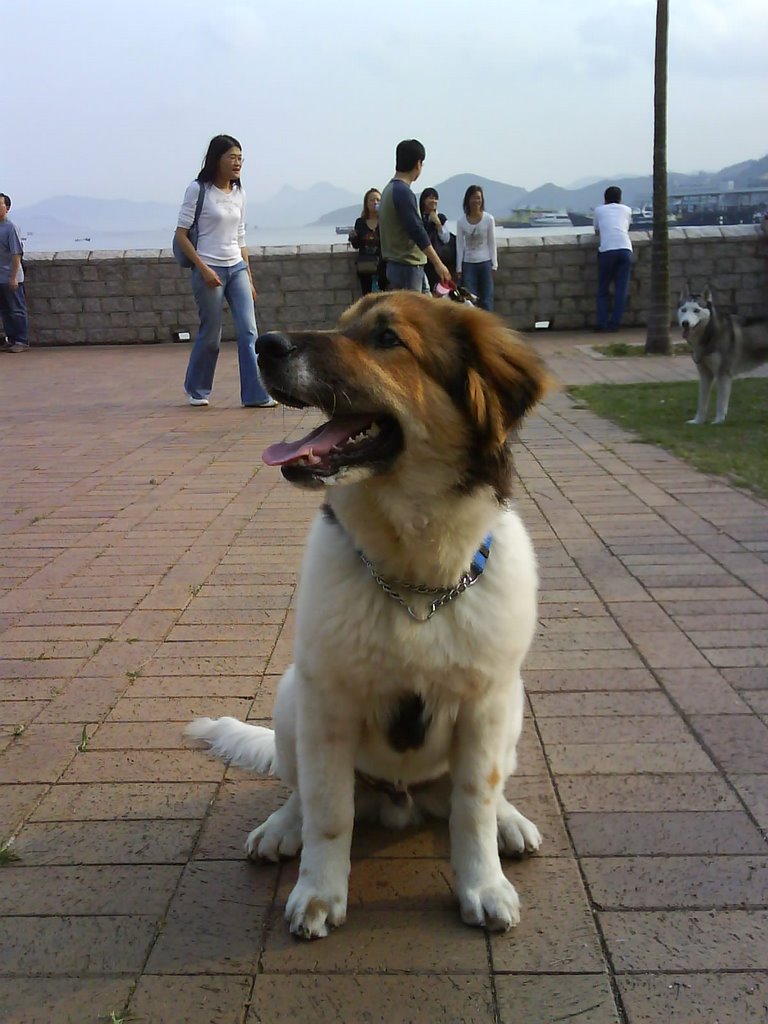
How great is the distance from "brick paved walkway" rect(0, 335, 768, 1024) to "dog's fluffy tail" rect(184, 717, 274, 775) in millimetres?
74

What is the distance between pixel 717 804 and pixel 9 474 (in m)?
6.26

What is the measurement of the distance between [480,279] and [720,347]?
5.98 metres

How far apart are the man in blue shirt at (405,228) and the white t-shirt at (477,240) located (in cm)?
450

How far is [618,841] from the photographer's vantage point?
2.54m

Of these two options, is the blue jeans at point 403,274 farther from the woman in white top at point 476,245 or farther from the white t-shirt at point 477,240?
the white t-shirt at point 477,240

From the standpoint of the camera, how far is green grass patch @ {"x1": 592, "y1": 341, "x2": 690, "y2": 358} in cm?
1321

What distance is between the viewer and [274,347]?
2.20 meters

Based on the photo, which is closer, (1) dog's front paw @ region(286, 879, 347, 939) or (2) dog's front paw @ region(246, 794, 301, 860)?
(1) dog's front paw @ region(286, 879, 347, 939)

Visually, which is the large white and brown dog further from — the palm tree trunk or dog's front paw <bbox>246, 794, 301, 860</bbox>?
the palm tree trunk

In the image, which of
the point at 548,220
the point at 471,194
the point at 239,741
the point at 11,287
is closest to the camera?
the point at 239,741

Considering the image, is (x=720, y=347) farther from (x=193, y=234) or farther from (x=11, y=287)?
(x=11, y=287)

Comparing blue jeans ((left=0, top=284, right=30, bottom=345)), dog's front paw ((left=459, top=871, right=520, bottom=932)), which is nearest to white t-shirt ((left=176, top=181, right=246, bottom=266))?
blue jeans ((left=0, top=284, right=30, bottom=345))

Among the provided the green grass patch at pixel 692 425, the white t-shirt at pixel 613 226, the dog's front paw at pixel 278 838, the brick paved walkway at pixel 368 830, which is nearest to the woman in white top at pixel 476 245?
the white t-shirt at pixel 613 226

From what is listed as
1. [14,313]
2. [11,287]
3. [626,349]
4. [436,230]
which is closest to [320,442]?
[626,349]
